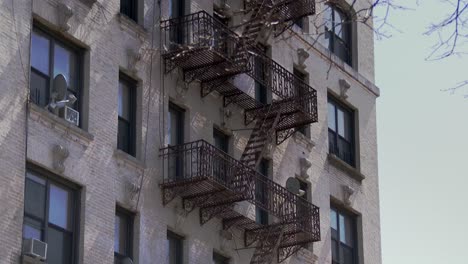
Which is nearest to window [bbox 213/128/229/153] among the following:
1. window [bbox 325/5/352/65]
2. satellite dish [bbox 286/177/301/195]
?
satellite dish [bbox 286/177/301/195]

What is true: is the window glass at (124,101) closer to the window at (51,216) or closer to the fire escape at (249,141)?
the fire escape at (249,141)

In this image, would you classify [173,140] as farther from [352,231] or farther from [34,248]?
[352,231]

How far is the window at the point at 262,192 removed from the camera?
111 feet

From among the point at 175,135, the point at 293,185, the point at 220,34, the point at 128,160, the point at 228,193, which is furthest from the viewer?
the point at 293,185

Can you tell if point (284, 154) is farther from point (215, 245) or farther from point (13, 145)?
point (13, 145)

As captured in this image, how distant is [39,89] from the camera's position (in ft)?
93.2

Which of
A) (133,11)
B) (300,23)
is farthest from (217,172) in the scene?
(300,23)

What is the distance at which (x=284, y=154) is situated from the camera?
36281mm

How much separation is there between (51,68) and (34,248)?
160 inches

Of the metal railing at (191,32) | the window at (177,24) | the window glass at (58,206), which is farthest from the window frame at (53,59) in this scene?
the window at (177,24)

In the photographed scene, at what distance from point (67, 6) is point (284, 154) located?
8973 millimetres

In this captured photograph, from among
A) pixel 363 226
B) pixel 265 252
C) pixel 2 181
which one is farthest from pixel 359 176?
pixel 2 181

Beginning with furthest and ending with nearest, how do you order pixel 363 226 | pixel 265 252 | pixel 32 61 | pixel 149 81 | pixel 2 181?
pixel 363 226 < pixel 265 252 < pixel 149 81 < pixel 32 61 < pixel 2 181

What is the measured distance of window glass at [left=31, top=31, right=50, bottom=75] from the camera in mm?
28422
